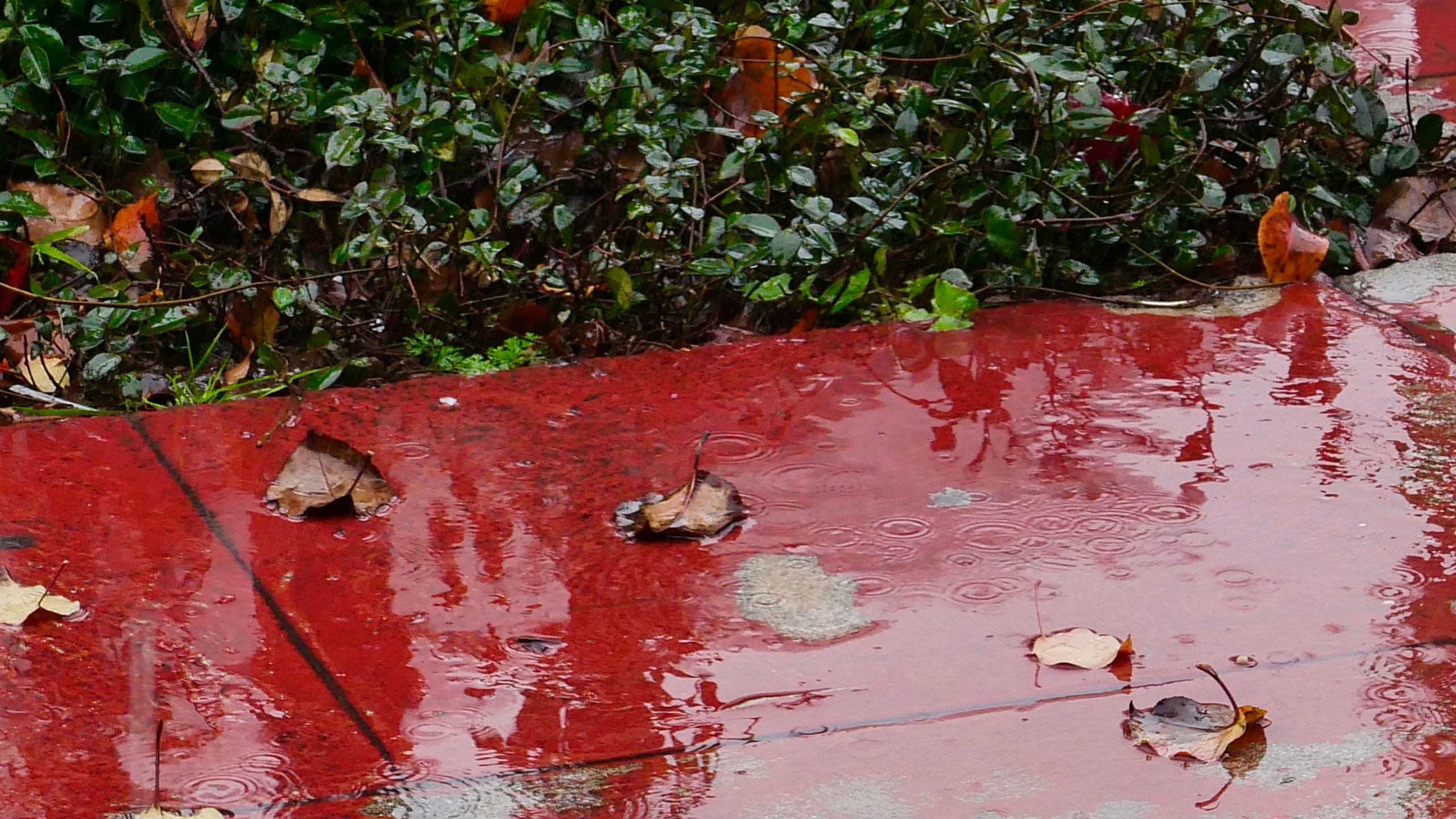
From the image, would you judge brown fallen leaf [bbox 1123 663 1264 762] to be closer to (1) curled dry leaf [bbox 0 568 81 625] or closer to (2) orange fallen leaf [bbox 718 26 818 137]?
(1) curled dry leaf [bbox 0 568 81 625]

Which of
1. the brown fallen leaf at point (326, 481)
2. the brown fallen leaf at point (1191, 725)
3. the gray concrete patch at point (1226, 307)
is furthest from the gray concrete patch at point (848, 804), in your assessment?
the gray concrete patch at point (1226, 307)

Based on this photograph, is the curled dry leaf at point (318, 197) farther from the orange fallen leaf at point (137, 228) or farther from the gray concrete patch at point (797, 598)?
the gray concrete patch at point (797, 598)

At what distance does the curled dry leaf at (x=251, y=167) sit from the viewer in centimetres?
287

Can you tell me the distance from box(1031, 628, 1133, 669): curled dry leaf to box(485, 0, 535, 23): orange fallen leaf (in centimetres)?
175

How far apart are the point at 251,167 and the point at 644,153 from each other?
0.76 meters

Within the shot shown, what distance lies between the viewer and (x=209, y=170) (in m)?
2.90

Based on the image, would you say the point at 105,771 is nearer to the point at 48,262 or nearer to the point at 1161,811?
the point at 1161,811

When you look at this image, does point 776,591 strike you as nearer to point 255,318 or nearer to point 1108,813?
point 1108,813

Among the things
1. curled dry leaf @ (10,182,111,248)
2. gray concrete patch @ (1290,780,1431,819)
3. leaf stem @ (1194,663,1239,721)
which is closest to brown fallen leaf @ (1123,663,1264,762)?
leaf stem @ (1194,663,1239,721)

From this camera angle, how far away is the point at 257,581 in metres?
1.92

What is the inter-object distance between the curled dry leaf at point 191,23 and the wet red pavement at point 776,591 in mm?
916

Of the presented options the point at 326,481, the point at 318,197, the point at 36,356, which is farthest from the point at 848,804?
the point at 36,356

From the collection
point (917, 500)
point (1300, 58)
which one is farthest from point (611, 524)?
point (1300, 58)

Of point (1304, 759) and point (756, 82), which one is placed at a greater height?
point (756, 82)
